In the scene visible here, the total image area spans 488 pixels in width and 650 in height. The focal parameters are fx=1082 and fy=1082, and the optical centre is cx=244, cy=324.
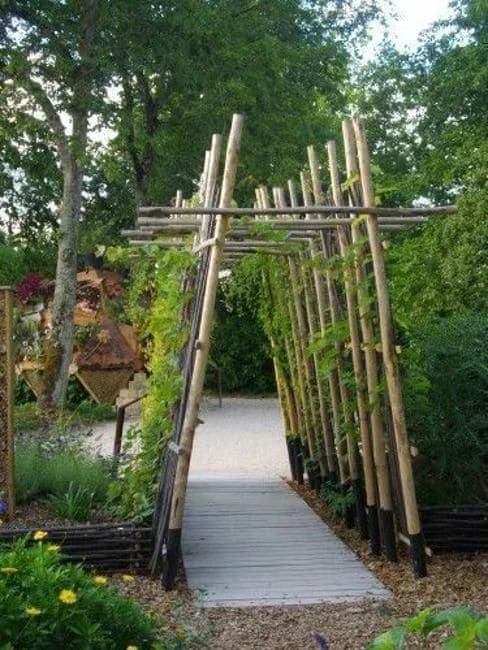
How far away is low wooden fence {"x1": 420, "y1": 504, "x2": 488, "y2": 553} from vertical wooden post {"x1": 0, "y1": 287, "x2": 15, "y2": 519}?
241cm

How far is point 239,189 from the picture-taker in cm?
1936

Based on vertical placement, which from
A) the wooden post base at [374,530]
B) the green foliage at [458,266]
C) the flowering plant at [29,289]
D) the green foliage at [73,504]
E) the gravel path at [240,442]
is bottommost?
the gravel path at [240,442]

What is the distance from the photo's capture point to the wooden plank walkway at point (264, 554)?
5.46 metres

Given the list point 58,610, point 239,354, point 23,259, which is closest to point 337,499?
point 58,610

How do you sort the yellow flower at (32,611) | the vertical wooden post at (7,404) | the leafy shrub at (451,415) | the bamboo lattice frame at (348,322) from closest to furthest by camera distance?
1. the yellow flower at (32,611)
2. the bamboo lattice frame at (348,322)
3. the vertical wooden post at (7,404)
4. the leafy shrub at (451,415)

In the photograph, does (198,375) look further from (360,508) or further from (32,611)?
(32,611)

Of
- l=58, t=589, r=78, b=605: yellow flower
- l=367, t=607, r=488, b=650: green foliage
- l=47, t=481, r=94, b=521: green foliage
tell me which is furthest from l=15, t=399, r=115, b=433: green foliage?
l=367, t=607, r=488, b=650: green foliage

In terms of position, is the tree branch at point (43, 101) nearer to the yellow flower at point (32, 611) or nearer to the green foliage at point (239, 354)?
the green foliage at point (239, 354)

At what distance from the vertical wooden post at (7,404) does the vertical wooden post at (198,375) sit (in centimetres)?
130

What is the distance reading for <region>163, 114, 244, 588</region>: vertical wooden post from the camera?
5.51m

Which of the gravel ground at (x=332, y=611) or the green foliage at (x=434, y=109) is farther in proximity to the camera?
the green foliage at (x=434, y=109)

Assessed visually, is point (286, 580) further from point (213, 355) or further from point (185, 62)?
point (213, 355)

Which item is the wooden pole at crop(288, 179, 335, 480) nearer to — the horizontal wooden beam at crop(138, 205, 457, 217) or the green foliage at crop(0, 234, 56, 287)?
the horizontal wooden beam at crop(138, 205, 457, 217)

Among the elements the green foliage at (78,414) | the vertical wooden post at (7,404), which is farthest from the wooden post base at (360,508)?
the green foliage at (78,414)
